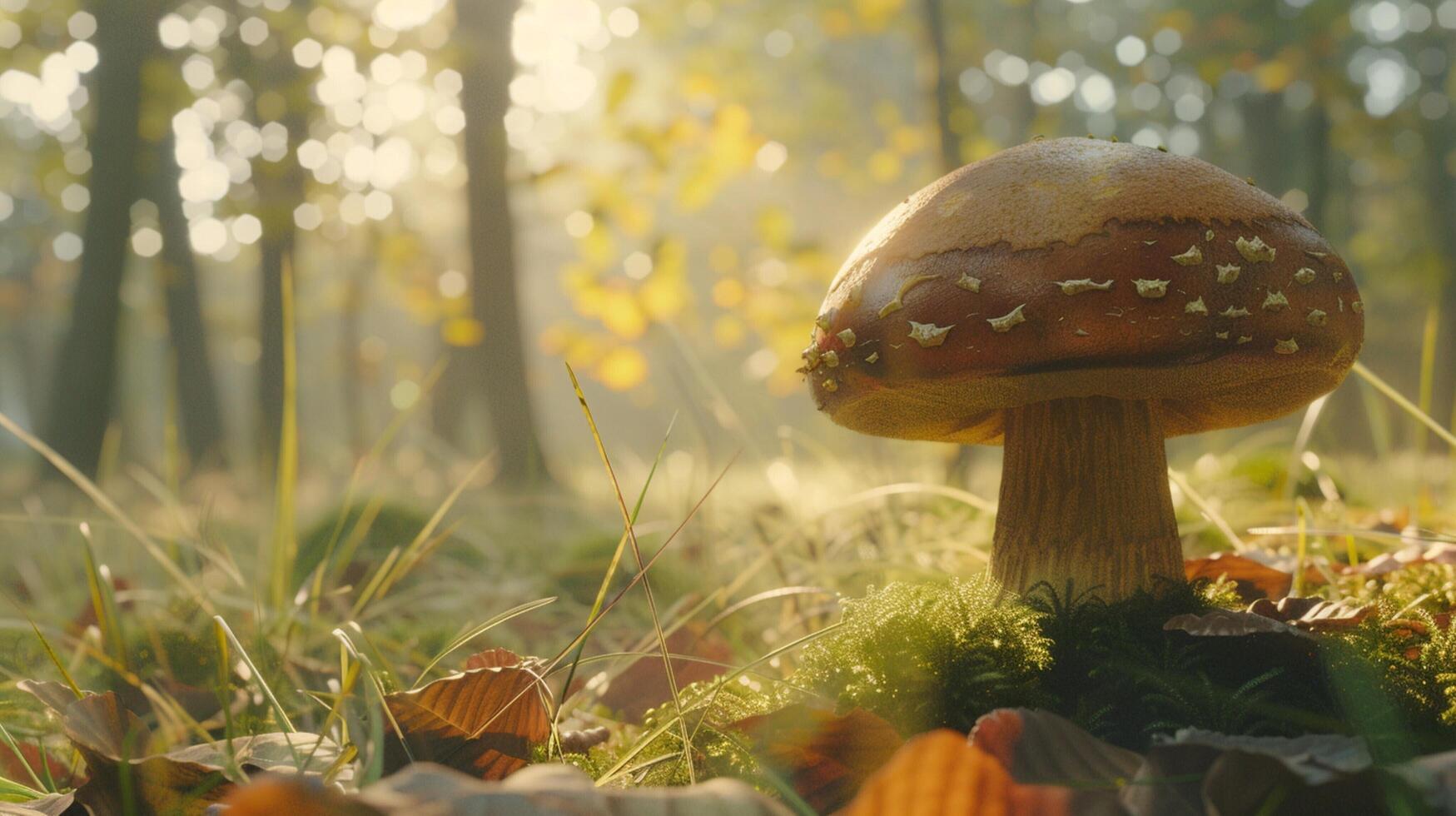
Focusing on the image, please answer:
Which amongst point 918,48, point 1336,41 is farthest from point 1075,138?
point 1336,41

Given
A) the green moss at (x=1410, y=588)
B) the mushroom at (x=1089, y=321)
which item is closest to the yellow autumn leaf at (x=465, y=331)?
the mushroom at (x=1089, y=321)

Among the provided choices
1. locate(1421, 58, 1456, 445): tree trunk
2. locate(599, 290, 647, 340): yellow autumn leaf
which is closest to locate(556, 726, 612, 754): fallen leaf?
locate(599, 290, 647, 340): yellow autumn leaf

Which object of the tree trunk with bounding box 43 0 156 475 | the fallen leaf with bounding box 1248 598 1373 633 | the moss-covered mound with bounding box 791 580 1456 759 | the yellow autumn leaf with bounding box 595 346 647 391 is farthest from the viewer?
the tree trunk with bounding box 43 0 156 475

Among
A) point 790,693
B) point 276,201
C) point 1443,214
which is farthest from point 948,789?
point 1443,214

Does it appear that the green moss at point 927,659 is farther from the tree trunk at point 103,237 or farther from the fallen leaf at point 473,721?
the tree trunk at point 103,237

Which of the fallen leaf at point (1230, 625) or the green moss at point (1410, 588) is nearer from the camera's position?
the fallen leaf at point (1230, 625)

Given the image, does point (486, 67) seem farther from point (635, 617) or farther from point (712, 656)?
point (712, 656)

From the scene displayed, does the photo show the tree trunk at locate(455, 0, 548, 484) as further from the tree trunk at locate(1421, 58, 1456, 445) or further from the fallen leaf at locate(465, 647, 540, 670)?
the tree trunk at locate(1421, 58, 1456, 445)
